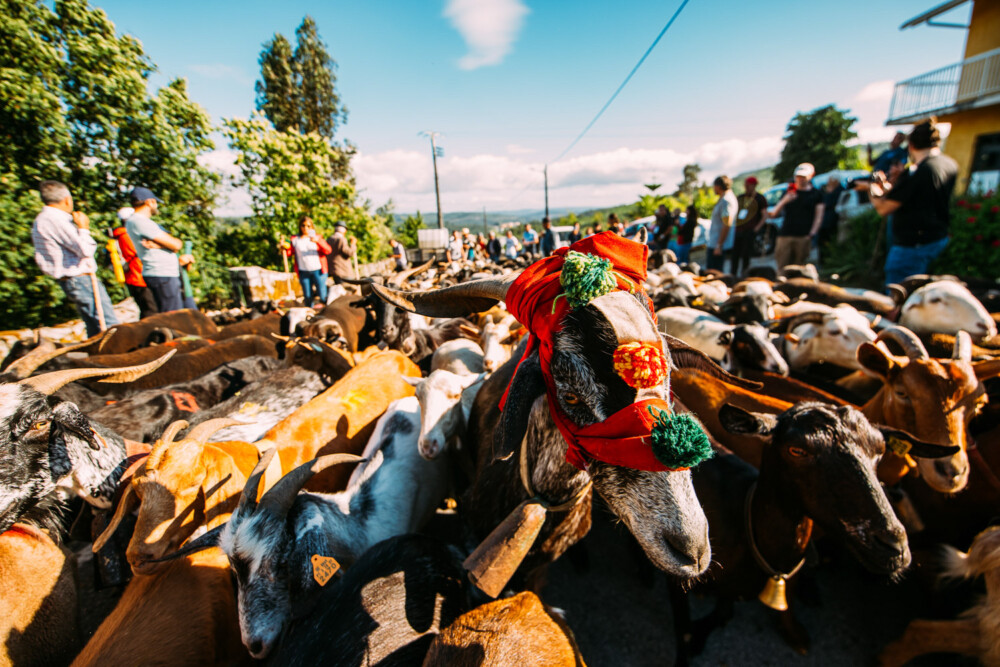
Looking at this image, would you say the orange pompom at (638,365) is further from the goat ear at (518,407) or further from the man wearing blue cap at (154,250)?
the man wearing blue cap at (154,250)

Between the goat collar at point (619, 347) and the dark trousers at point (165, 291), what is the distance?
740cm

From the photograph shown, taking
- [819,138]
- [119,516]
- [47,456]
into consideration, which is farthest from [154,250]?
[819,138]

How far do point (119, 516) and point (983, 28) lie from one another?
2863 centimetres

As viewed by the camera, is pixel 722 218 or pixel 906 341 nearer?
pixel 906 341

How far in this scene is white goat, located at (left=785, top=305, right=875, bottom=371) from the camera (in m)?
4.06

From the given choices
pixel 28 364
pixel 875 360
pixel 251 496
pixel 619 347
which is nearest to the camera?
pixel 619 347

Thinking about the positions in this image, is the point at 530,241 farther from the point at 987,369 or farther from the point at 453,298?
the point at 453,298

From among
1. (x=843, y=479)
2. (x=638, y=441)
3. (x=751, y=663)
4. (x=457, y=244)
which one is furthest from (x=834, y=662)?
(x=457, y=244)

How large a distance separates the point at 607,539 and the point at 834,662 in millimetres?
1427

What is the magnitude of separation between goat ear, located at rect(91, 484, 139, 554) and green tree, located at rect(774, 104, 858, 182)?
50653mm

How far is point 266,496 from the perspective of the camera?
7.16 feet

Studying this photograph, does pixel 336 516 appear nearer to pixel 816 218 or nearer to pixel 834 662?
pixel 834 662

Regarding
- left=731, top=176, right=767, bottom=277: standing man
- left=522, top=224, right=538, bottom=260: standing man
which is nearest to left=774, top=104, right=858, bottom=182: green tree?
left=522, top=224, right=538, bottom=260: standing man

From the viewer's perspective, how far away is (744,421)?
7.45 ft
